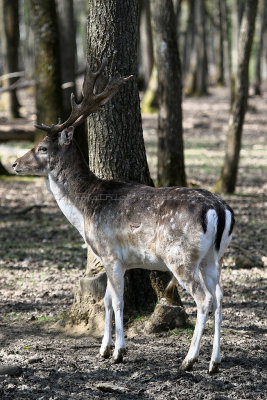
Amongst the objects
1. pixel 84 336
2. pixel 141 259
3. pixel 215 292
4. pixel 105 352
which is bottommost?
pixel 84 336

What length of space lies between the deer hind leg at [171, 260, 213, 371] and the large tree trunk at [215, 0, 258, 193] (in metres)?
7.84

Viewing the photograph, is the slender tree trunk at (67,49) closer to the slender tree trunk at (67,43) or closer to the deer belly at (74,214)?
the slender tree trunk at (67,43)

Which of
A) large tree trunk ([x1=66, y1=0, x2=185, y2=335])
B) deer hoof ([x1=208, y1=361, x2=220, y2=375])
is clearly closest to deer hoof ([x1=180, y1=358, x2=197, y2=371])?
deer hoof ([x1=208, y1=361, x2=220, y2=375])

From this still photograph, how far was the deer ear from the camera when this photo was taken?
5.93 metres

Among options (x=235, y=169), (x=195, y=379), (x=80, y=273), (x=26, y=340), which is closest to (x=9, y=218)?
(x=80, y=273)

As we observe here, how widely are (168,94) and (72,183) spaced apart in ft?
20.1

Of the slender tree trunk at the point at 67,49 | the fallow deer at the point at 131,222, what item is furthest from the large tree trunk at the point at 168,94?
the fallow deer at the point at 131,222

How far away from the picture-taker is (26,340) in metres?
6.27

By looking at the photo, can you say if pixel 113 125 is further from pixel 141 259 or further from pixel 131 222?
pixel 141 259

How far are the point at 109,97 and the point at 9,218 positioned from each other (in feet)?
21.1

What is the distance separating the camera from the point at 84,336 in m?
6.43

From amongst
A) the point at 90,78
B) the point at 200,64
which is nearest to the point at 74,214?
the point at 90,78

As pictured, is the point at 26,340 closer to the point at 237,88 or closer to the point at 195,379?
the point at 195,379

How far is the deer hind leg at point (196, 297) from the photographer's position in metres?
→ 5.23
